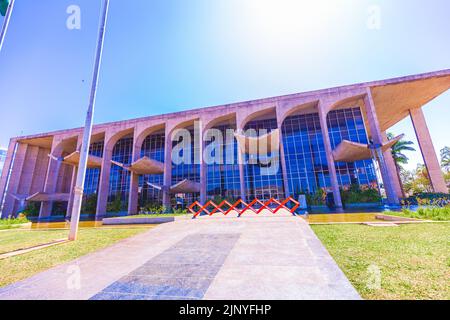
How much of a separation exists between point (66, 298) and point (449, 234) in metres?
9.04

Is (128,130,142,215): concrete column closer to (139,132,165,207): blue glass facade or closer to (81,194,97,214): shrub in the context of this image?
(139,132,165,207): blue glass facade

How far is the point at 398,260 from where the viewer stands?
3.59 meters

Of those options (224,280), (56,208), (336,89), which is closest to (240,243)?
(224,280)

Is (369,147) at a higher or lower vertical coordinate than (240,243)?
higher

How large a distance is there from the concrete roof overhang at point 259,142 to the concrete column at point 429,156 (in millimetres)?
16821

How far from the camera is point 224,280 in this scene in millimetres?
2959

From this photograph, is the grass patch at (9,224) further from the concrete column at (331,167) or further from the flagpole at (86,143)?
the concrete column at (331,167)

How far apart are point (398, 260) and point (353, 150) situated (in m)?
19.1

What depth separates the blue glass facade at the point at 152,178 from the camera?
29056 mm

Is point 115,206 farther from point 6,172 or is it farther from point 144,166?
point 6,172

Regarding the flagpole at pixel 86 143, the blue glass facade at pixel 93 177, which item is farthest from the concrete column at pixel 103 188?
the flagpole at pixel 86 143

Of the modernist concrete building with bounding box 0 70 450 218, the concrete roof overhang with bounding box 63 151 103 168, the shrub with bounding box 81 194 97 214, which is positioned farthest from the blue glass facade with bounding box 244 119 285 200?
the shrub with bounding box 81 194 97 214
